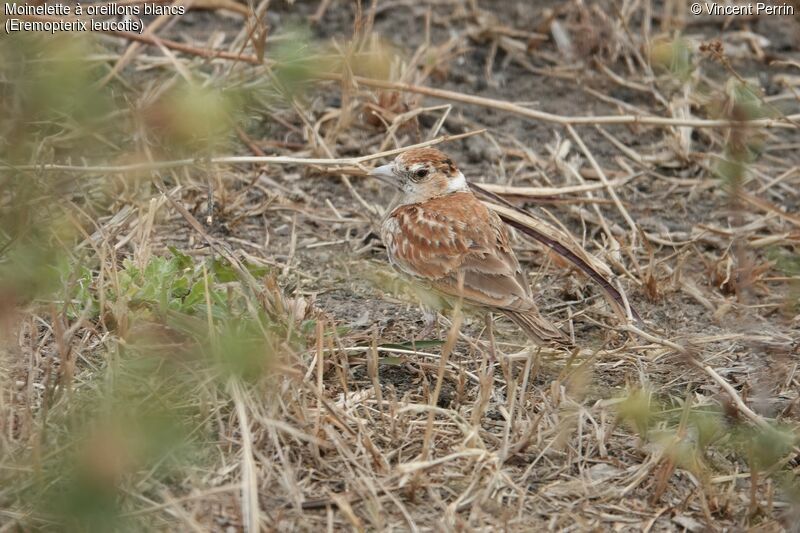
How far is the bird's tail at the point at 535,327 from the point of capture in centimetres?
474

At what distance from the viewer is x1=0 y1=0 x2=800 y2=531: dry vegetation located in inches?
141

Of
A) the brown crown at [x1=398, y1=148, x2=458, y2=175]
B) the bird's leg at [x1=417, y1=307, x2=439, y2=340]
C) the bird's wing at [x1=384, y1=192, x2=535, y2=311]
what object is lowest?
the bird's leg at [x1=417, y1=307, x2=439, y2=340]

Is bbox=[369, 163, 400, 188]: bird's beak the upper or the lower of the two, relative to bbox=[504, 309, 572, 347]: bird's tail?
upper

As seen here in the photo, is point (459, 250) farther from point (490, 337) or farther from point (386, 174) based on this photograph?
point (386, 174)

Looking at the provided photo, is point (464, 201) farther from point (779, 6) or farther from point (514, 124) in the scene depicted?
point (779, 6)

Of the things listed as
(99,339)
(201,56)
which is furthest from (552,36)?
(99,339)

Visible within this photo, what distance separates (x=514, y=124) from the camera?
23.9ft

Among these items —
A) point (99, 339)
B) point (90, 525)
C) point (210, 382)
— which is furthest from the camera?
point (99, 339)

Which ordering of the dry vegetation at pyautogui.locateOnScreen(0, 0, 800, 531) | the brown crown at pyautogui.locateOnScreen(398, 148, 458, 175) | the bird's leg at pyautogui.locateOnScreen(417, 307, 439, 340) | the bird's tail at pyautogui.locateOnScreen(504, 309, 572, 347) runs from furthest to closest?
the brown crown at pyautogui.locateOnScreen(398, 148, 458, 175) < the bird's leg at pyautogui.locateOnScreen(417, 307, 439, 340) < the bird's tail at pyautogui.locateOnScreen(504, 309, 572, 347) < the dry vegetation at pyautogui.locateOnScreen(0, 0, 800, 531)

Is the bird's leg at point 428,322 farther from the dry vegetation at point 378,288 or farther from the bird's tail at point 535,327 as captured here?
the bird's tail at point 535,327

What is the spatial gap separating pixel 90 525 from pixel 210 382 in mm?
1842

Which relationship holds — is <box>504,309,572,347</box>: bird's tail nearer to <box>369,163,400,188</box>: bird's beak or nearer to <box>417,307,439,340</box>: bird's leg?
<box>417,307,439,340</box>: bird's leg

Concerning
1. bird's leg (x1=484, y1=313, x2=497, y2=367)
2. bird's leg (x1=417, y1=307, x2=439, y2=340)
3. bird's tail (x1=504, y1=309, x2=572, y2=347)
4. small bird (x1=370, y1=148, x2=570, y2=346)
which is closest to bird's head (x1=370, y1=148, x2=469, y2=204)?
small bird (x1=370, y1=148, x2=570, y2=346)

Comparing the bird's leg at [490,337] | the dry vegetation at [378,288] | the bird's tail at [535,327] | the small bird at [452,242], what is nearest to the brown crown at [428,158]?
the small bird at [452,242]
